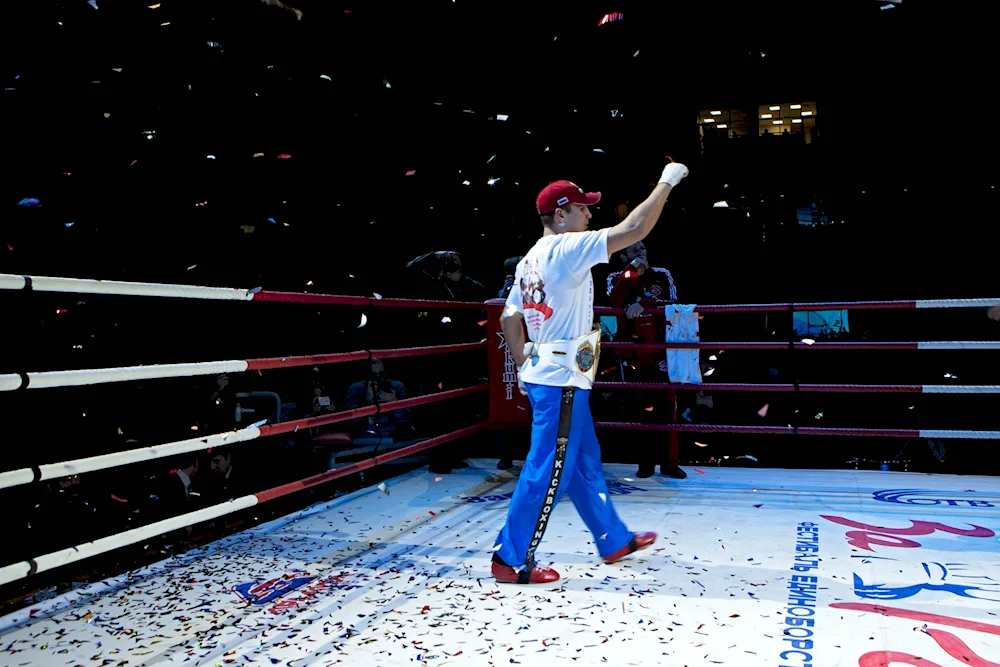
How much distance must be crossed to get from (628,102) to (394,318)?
6598 millimetres

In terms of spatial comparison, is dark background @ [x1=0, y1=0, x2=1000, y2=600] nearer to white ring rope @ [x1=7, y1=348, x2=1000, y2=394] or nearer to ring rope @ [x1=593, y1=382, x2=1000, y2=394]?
white ring rope @ [x1=7, y1=348, x2=1000, y2=394]

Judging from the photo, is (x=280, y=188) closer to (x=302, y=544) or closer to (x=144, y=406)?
(x=144, y=406)

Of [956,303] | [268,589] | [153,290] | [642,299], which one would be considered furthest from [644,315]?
[153,290]

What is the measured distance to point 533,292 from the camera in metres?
2.56

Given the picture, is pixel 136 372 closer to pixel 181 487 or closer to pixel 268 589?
pixel 268 589

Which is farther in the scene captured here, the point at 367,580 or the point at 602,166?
the point at 602,166

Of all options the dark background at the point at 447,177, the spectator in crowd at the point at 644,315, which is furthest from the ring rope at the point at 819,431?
the dark background at the point at 447,177

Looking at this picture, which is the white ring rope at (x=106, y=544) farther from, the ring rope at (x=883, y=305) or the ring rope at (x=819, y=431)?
the ring rope at (x=883, y=305)

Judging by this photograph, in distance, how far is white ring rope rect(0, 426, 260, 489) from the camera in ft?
6.36

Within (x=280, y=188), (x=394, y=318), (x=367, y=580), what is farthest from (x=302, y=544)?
(x=280, y=188)

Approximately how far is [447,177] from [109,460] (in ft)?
26.1

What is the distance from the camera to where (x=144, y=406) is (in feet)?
14.9

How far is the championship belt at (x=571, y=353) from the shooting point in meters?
2.51

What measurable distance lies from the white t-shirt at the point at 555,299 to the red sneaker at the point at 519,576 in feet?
2.20
